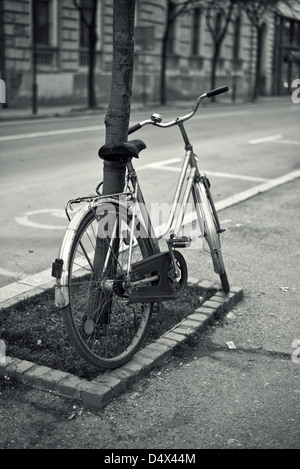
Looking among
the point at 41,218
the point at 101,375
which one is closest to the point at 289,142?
the point at 41,218

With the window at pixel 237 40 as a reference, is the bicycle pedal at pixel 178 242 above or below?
below

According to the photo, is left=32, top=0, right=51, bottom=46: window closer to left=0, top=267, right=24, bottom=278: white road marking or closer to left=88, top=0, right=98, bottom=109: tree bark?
left=88, top=0, right=98, bottom=109: tree bark

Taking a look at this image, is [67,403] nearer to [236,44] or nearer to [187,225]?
[187,225]

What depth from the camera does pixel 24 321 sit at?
4270 millimetres

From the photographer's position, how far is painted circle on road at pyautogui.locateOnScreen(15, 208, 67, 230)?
7203 millimetres

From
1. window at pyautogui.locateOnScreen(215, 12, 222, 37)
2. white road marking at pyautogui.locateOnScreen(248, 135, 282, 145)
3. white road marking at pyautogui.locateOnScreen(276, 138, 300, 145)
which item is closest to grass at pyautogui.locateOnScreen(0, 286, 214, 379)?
white road marking at pyautogui.locateOnScreen(248, 135, 282, 145)

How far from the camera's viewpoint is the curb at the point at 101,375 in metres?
3.37

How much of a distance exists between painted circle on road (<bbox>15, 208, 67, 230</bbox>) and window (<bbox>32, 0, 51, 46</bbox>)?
20.5m

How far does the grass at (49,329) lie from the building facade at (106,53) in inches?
746

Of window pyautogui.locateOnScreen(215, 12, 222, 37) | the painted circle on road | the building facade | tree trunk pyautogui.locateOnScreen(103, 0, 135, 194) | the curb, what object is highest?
window pyautogui.locateOnScreen(215, 12, 222, 37)

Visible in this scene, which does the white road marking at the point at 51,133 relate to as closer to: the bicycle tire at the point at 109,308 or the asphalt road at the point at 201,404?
the bicycle tire at the point at 109,308

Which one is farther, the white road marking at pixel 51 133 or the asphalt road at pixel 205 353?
the white road marking at pixel 51 133

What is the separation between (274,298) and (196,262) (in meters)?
1.07

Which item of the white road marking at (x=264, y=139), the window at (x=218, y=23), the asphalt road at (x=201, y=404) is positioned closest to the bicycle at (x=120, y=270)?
the asphalt road at (x=201, y=404)
